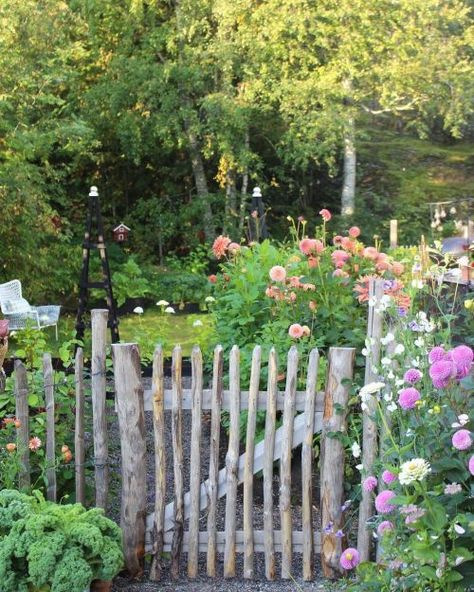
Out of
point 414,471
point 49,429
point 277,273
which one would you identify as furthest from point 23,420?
point 414,471

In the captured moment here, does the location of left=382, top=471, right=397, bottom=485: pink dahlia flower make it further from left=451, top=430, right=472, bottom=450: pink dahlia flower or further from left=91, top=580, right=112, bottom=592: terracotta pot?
left=91, top=580, right=112, bottom=592: terracotta pot

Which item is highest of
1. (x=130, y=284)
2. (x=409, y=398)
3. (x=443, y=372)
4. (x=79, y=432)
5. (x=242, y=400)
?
(x=443, y=372)

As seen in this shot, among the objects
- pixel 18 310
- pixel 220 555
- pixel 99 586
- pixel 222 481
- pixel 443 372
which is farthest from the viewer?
pixel 18 310

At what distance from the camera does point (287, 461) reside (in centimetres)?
384

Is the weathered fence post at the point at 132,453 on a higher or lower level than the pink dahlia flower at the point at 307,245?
lower

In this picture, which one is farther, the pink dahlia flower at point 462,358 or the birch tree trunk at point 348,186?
the birch tree trunk at point 348,186

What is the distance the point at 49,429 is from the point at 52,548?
2.27ft

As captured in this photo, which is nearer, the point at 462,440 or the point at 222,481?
the point at 462,440

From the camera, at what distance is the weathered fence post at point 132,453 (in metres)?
3.87

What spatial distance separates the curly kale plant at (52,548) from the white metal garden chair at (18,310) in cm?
669

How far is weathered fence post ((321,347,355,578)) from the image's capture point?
3750mm

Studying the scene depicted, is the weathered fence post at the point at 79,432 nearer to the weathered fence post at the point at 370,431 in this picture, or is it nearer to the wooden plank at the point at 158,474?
the wooden plank at the point at 158,474

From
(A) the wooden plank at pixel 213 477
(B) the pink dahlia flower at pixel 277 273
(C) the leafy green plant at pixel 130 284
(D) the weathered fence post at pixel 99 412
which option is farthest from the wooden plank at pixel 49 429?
(C) the leafy green plant at pixel 130 284

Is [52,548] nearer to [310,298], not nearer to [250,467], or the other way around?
[250,467]
